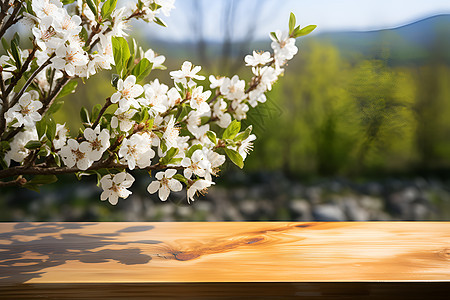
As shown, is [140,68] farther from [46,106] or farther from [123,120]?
[46,106]

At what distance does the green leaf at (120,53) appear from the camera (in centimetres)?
60

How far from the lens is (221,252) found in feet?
2.43

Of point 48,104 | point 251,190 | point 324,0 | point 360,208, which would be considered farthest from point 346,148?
point 48,104

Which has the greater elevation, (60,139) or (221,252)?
(60,139)

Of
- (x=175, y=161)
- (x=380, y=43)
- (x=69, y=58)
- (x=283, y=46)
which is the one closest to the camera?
(x=69, y=58)

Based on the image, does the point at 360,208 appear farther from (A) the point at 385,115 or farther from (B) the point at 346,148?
(A) the point at 385,115

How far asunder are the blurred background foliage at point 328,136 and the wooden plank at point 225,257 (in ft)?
1.84

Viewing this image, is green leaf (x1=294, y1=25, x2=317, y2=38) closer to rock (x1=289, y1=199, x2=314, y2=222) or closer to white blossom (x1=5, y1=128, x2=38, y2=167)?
white blossom (x1=5, y1=128, x2=38, y2=167)

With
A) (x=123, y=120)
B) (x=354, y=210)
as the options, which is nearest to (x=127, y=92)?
(x=123, y=120)

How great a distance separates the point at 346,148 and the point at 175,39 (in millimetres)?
758

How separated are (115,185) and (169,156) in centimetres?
11

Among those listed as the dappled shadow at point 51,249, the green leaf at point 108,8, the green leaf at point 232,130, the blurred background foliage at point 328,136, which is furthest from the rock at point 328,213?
the green leaf at point 108,8

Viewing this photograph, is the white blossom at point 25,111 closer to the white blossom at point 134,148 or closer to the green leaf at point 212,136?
the white blossom at point 134,148

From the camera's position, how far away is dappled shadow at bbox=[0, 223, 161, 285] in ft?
2.15
